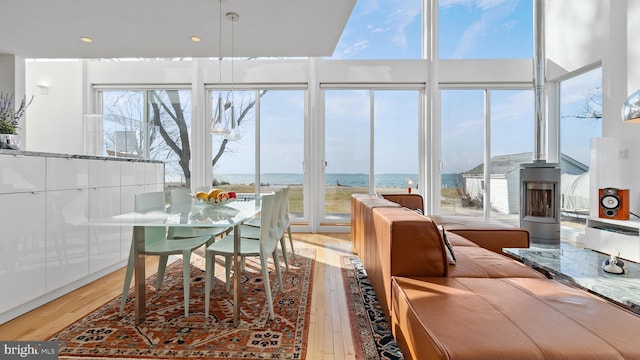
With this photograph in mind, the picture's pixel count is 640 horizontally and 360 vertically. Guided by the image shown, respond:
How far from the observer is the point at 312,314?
2.22m

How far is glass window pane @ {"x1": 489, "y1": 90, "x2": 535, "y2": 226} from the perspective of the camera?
5.31m

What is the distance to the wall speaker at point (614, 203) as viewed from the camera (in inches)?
135

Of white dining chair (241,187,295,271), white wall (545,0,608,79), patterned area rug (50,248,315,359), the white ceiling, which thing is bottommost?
patterned area rug (50,248,315,359)

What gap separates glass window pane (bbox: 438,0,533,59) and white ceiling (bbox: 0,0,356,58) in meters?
2.76

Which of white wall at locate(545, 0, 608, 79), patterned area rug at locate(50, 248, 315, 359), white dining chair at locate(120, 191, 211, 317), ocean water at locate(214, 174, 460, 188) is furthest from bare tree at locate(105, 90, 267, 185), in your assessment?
white wall at locate(545, 0, 608, 79)

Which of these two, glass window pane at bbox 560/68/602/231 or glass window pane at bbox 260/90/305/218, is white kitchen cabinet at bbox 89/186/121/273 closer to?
glass window pane at bbox 260/90/305/218

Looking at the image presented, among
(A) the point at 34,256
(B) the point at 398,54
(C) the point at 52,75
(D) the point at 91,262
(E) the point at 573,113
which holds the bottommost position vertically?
(D) the point at 91,262

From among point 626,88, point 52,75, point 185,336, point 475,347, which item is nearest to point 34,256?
point 185,336

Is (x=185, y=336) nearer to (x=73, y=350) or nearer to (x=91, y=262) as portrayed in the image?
(x=73, y=350)

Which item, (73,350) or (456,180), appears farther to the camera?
(456,180)

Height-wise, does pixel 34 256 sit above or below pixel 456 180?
below

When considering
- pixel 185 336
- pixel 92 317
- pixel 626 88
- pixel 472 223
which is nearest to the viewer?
pixel 185 336

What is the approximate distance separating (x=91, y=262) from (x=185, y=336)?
59.3 inches

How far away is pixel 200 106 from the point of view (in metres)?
5.22
